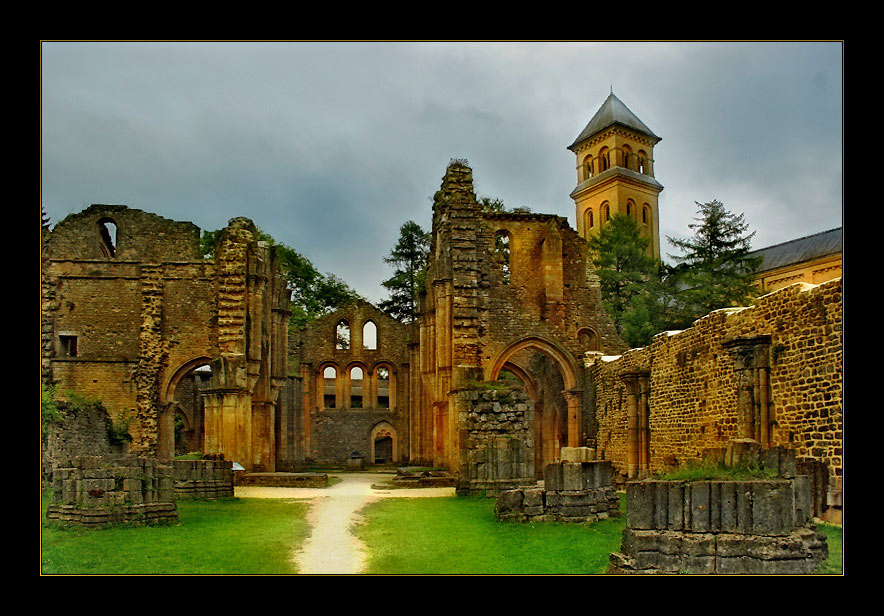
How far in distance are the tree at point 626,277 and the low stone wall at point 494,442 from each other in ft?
37.5

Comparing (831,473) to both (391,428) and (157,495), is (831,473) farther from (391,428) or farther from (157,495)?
(391,428)

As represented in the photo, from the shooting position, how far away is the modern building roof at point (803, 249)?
39.9m

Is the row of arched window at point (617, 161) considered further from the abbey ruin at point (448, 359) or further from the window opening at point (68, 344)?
the window opening at point (68, 344)

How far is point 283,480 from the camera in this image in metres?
18.5

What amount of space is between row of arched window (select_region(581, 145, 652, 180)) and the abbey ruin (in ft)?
112

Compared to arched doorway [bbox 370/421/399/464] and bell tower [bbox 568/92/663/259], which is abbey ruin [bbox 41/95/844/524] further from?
bell tower [bbox 568/92/663/259]

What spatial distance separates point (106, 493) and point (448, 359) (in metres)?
13.8

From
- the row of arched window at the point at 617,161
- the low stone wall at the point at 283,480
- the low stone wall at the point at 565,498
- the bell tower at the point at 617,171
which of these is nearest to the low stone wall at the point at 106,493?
the low stone wall at the point at 565,498

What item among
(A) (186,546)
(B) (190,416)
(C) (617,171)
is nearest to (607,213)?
(C) (617,171)

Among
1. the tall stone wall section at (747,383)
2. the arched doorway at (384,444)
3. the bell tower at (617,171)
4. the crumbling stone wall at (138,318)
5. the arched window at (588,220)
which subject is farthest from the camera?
the arched window at (588,220)

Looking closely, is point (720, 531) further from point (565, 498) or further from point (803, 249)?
point (803, 249)

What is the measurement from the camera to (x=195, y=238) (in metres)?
24.1

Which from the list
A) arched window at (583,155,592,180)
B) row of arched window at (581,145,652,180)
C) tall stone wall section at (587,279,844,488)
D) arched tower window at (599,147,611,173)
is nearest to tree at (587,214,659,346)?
tall stone wall section at (587,279,844,488)

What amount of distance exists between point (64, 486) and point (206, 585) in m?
5.34
